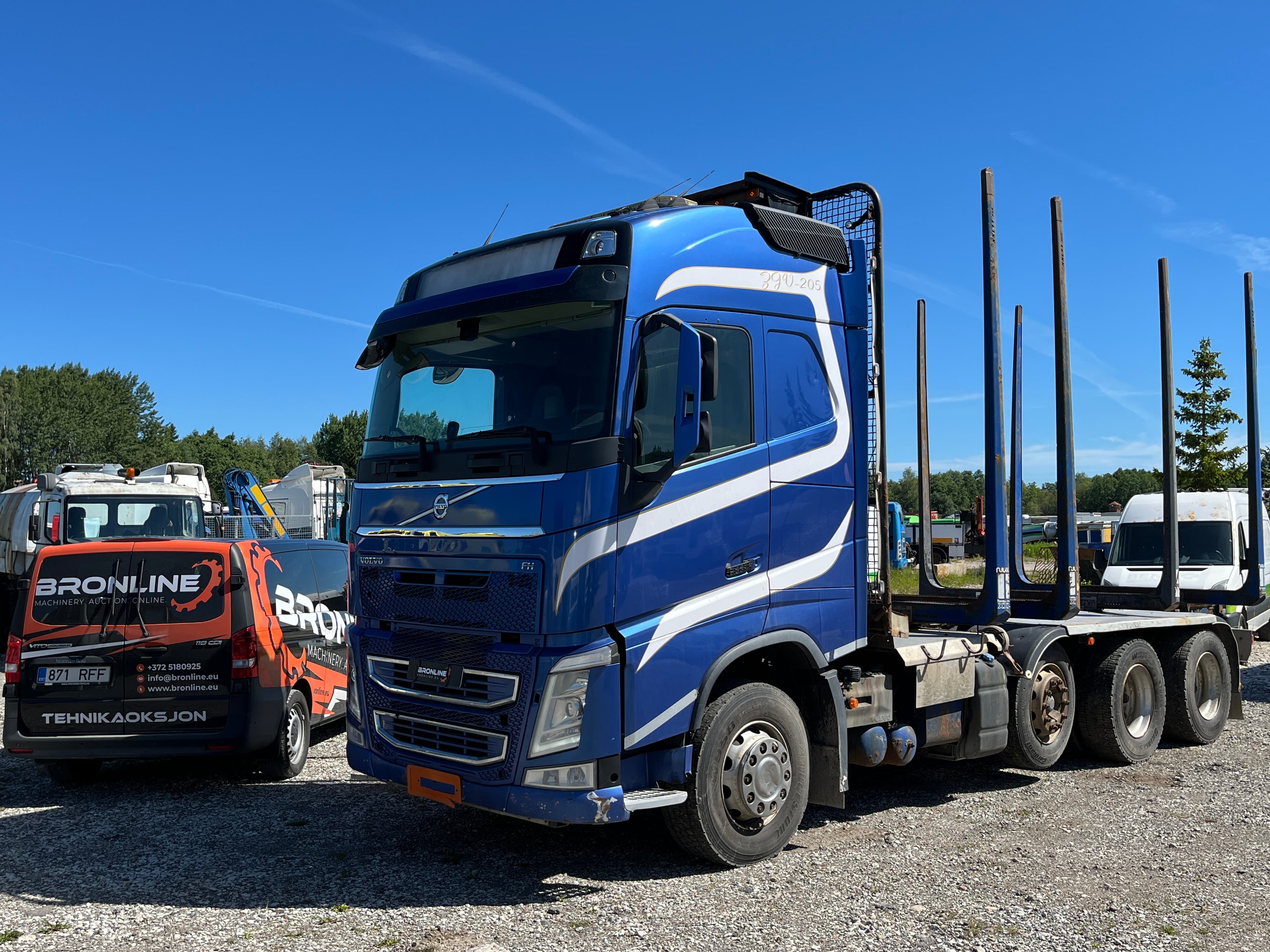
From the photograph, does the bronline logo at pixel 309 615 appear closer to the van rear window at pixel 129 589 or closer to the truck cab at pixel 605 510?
the van rear window at pixel 129 589

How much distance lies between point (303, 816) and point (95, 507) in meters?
11.6

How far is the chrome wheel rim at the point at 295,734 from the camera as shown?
25.2ft

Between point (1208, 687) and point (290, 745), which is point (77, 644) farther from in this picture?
point (1208, 687)

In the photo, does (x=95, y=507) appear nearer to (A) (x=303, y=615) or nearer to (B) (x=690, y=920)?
(A) (x=303, y=615)

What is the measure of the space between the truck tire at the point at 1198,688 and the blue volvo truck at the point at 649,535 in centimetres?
292

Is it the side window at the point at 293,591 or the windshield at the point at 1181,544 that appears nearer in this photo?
the side window at the point at 293,591

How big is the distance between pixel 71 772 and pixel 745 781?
529 centimetres

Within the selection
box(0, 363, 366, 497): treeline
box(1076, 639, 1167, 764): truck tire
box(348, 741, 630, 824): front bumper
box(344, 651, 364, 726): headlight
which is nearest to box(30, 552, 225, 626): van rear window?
box(344, 651, 364, 726): headlight

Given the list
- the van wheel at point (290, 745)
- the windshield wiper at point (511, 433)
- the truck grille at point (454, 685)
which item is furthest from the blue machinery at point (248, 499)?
the windshield wiper at point (511, 433)

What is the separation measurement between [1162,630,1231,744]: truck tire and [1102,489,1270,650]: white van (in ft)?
18.1

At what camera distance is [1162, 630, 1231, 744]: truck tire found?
28.7ft

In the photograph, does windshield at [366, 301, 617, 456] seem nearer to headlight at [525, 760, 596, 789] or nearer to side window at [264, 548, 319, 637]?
headlight at [525, 760, 596, 789]

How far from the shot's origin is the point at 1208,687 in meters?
9.19

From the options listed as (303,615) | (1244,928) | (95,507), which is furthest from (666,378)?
Result: (95,507)
